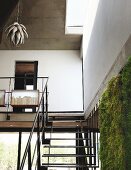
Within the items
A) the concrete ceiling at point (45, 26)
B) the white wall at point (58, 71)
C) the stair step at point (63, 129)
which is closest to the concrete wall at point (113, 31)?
the stair step at point (63, 129)

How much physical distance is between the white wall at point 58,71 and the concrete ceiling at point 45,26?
244 millimetres

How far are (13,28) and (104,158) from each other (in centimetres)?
383

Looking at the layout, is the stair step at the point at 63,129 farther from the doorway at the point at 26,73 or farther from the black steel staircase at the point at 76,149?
the doorway at the point at 26,73

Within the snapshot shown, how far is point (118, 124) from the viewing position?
3246mm

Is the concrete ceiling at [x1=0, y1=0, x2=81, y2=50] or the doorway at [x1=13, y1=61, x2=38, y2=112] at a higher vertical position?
the concrete ceiling at [x1=0, y1=0, x2=81, y2=50]

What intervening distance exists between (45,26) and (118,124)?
6.72 meters

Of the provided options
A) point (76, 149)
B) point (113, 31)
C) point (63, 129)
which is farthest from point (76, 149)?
point (113, 31)

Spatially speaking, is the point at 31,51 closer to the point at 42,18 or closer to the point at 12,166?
the point at 42,18

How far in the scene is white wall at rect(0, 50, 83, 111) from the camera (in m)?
10.3

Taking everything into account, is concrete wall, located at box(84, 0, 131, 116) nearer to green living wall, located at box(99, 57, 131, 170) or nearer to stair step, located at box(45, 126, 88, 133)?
green living wall, located at box(99, 57, 131, 170)

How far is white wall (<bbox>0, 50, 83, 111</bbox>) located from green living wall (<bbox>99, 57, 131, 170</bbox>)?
21.0 ft

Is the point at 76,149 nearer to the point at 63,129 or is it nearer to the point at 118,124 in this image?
the point at 63,129

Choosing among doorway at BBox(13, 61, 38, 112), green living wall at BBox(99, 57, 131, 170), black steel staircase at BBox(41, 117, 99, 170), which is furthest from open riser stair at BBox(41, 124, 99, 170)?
doorway at BBox(13, 61, 38, 112)

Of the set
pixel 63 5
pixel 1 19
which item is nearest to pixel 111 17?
pixel 1 19
